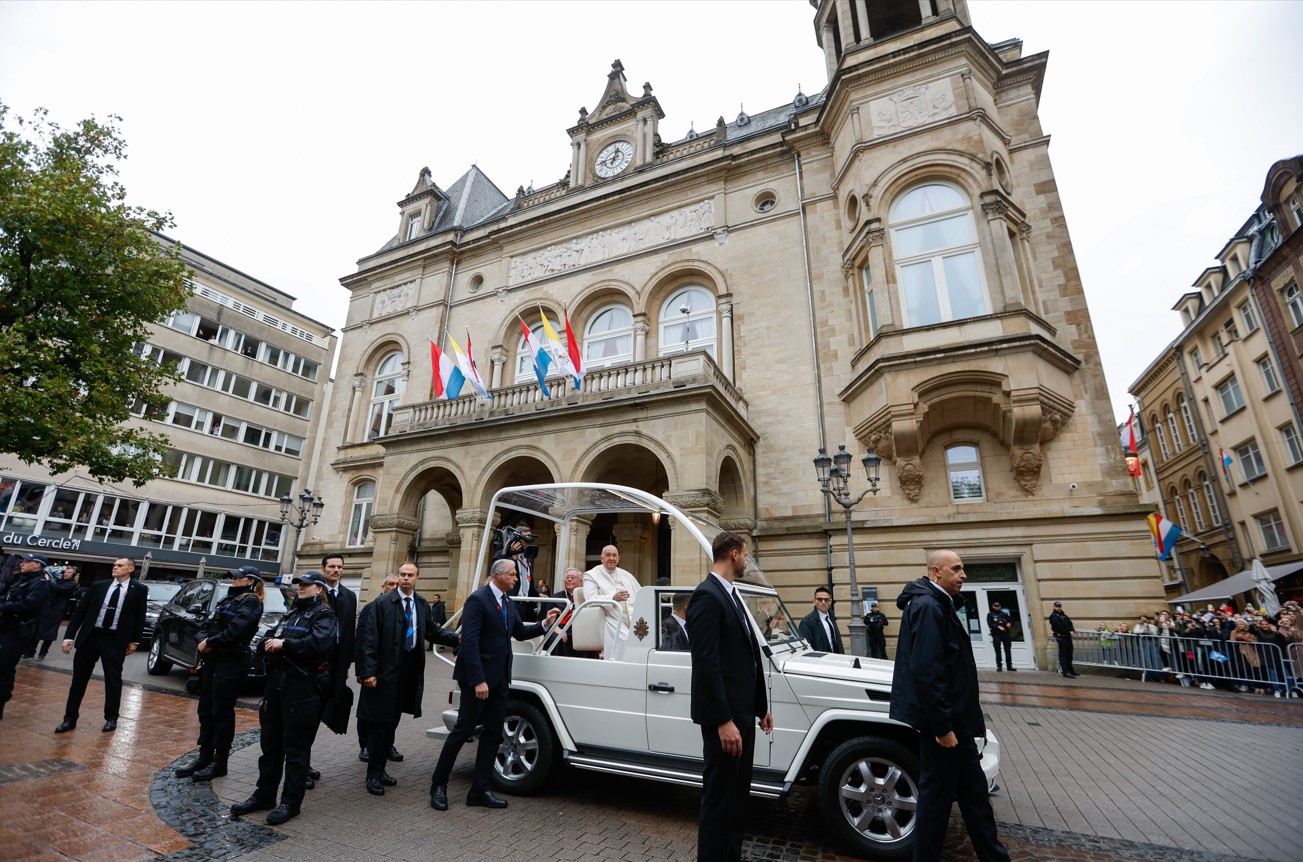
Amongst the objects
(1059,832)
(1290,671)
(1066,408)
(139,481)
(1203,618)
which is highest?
(1066,408)

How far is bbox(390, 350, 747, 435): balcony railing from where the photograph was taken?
45.7 ft

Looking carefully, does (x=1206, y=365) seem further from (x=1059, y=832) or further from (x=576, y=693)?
(x=576, y=693)

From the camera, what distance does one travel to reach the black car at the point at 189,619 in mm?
9789

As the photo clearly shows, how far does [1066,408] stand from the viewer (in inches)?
519

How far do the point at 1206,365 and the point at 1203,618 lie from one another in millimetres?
20914

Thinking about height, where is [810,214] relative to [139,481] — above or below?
above

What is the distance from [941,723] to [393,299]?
26.1 meters

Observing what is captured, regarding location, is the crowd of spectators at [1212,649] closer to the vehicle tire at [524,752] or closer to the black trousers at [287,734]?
the vehicle tire at [524,752]

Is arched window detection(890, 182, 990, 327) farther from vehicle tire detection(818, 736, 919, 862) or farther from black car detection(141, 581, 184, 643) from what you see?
black car detection(141, 581, 184, 643)

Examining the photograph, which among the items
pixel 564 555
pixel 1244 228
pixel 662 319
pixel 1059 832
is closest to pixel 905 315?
pixel 662 319

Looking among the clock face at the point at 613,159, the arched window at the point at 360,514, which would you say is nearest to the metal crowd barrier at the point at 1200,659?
the clock face at the point at 613,159

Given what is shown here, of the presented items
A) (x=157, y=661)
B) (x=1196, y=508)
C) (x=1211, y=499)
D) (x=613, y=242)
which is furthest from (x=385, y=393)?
(x=1196, y=508)

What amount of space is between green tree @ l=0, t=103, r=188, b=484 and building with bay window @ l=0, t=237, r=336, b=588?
35.3 feet

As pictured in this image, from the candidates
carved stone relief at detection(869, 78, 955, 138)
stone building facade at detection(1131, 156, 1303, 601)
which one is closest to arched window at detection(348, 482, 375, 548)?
carved stone relief at detection(869, 78, 955, 138)
